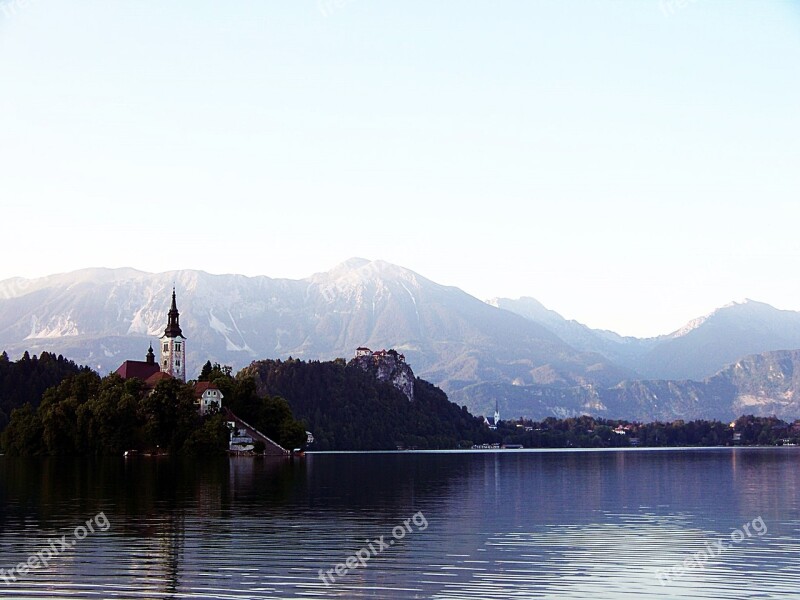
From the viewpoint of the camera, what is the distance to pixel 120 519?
59562 mm

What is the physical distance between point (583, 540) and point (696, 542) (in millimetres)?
5134

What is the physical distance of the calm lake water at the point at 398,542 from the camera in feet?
127

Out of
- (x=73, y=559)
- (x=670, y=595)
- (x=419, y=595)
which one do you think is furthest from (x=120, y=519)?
(x=670, y=595)

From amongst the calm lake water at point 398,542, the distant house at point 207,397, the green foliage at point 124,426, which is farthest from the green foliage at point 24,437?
the calm lake water at point 398,542

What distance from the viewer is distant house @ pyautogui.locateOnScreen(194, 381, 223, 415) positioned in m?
186

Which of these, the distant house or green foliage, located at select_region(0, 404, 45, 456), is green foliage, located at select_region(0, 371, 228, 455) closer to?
green foliage, located at select_region(0, 404, 45, 456)

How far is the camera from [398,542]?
50.5 m

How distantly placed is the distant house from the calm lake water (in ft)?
310

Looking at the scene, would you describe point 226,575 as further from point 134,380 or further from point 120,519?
point 134,380

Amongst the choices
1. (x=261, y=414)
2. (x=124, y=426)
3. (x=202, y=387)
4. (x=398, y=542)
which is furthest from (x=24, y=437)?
(x=398, y=542)

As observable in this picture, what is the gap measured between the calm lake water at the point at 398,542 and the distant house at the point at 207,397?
94.4m

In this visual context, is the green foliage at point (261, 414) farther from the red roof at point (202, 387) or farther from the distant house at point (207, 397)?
the distant house at point (207, 397)

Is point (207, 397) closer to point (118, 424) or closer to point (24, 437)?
point (118, 424)

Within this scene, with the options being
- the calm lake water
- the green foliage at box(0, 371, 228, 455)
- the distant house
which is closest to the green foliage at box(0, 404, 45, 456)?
the green foliage at box(0, 371, 228, 455)
